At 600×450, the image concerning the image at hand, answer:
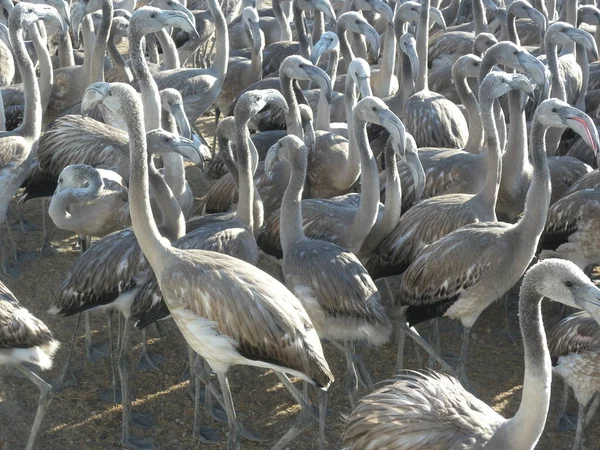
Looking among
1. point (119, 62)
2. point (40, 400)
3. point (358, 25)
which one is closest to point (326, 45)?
point (358, 25)

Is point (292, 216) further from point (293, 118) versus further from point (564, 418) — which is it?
point (564, 418)

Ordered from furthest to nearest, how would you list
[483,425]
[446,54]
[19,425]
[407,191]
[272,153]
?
[446,54] → [407,191] → [272,153] → [19,425] → [483,425]

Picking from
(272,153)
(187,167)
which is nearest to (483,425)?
(272,153)

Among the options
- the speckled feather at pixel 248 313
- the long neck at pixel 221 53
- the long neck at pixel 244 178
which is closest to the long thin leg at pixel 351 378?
the speckled feather at pixel 248 313

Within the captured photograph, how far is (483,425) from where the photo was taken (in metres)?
5.34

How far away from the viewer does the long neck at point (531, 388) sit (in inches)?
201

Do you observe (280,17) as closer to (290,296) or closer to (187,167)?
(187,167)

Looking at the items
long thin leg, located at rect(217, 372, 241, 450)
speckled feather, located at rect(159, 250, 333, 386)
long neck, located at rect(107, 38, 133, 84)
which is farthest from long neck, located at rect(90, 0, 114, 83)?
long thin leg, located at rect(217, 372, 241, 450)

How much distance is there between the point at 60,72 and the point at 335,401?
569 centimetres

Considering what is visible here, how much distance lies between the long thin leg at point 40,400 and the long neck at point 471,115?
4.58 metres

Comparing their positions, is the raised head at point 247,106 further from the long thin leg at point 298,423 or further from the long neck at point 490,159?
the long thin leg at point 298,423

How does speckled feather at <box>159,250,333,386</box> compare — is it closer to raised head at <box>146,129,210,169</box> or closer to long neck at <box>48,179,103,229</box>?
raised head at <box>146,129,210,169</box>

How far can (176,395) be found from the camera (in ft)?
25.5

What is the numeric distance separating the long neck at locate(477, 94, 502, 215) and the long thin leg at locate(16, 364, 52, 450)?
3682 millimetres
